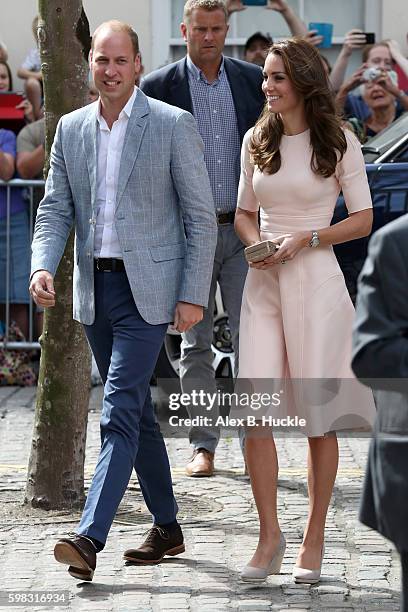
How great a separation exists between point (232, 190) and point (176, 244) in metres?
1.76

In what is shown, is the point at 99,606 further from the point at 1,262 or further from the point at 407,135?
the point at 1,262

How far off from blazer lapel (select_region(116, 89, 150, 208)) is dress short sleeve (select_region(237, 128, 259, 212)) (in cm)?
46

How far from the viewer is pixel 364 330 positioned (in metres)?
3.35

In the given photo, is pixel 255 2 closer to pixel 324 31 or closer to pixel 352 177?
pixel 324 31

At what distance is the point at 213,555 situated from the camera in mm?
5969

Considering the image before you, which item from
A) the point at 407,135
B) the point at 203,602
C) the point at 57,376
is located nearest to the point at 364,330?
the point at 203,602

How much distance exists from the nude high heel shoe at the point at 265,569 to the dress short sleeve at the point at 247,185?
1334 millimetres

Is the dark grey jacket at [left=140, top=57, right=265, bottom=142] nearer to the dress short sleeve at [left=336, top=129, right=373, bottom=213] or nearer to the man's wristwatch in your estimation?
the dress short sleeve at [left=336, top=129, right=373, bottom=213]

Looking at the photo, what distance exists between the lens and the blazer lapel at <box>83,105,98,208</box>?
5719mm

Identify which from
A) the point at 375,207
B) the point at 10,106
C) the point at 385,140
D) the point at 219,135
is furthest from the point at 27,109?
the point at 219,135

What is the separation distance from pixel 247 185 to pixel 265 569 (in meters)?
1.53

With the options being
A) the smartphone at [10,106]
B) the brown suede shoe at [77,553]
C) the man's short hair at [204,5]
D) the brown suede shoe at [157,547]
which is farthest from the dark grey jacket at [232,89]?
the smartphone at [10,106]

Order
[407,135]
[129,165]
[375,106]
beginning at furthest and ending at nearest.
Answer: [375,106] < [407,135] < [129,165]

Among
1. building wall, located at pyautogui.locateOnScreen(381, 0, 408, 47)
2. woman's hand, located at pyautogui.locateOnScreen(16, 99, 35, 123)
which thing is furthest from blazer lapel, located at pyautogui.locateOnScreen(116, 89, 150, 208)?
building wall, located at pyautogui.locateOnScreen(381, 0, 408, 47)
